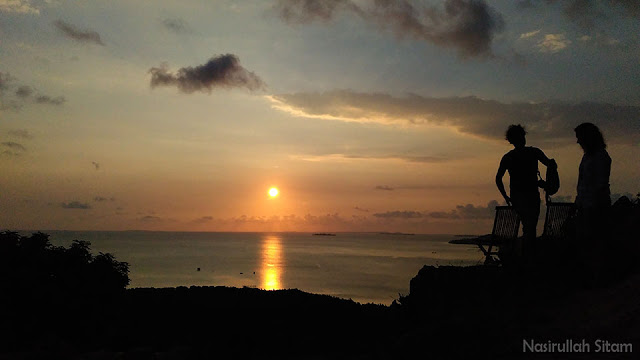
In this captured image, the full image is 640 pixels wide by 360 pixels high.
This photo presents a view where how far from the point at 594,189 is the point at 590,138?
0.77 m

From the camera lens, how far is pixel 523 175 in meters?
8.66

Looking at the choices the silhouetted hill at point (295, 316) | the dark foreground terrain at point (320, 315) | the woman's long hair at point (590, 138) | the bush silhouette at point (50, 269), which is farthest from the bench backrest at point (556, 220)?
the bush silhouette at point (50, 269)

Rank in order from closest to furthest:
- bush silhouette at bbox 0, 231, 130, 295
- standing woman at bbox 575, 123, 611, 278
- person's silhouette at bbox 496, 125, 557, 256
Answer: standing woman at bbox 575, 123, 611, 278 → person's silhouette at bbox 496, 125, 557, 256 → bush silhouette at bbox 0, 231, 130, 295

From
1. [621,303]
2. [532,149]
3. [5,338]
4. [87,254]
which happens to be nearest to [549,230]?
[532,149]

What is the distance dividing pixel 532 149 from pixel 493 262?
265 cm

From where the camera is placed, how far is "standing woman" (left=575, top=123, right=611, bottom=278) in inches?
306

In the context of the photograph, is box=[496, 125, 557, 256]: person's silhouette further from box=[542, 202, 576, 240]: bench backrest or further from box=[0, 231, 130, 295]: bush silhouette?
box=[0, 231, 130, 295]: bush silhouette

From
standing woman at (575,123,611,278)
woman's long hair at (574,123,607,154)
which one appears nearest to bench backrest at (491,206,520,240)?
standing woman at (575,123,611,278)

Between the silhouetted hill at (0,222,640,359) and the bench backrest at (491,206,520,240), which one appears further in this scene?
the bench backrest at (491,206,520,240)

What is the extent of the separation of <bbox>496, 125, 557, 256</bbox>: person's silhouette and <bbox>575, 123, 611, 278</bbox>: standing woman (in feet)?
2.58

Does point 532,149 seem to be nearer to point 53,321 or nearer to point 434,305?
point 434,305

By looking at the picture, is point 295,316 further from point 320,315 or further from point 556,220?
point 556,220

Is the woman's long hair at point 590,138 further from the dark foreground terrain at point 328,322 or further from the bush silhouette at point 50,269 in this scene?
the bush silhouette at point 50,269

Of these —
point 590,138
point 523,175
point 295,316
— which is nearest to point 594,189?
point 590,138
